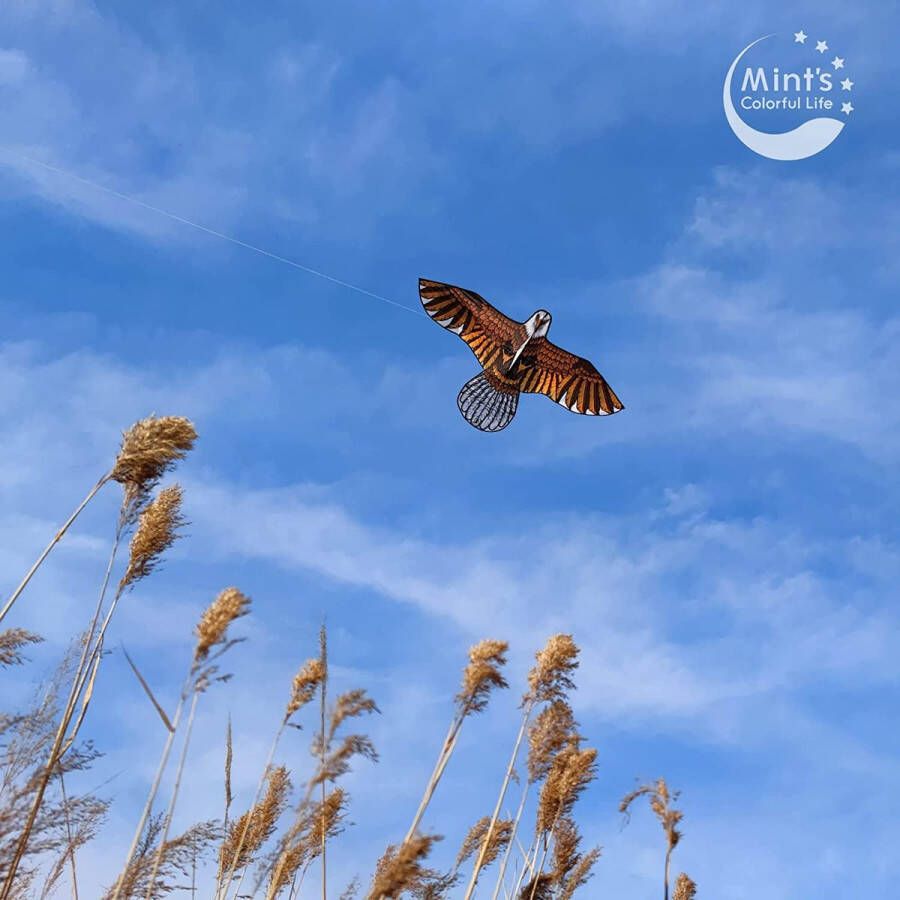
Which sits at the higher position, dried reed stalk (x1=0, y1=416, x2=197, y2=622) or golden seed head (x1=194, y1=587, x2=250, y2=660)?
dried reed stalk (x1=0, y1=416, x2=197, y2=622)

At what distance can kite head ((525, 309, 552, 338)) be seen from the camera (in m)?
9.91

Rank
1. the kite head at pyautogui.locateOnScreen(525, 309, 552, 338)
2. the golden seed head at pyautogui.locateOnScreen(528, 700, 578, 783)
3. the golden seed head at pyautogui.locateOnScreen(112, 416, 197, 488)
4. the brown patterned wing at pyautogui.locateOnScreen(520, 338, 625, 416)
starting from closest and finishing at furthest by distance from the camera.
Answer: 1. the golden seed head at pyautogui.locateOnScreen(112, 416, 197, 488)
2. the golden seed head at pyautogui.locateOnScreen(528, 700, 578, 783)
3. the kite head at pyautogui.locateOnScreen(525, 309, 552, 338)
4. the brown patterned wing at pyautogui.locateOnScreen(520, 338, 625, 416)

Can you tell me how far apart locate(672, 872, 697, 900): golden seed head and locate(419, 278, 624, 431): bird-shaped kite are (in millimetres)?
4677

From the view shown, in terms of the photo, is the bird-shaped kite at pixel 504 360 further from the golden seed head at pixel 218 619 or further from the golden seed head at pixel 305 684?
the golden seed head at pixel 218 619

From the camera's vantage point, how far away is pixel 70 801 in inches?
158

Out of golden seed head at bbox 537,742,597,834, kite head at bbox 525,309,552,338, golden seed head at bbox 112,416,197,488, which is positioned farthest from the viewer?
kite head at bbox 525,309,552,338

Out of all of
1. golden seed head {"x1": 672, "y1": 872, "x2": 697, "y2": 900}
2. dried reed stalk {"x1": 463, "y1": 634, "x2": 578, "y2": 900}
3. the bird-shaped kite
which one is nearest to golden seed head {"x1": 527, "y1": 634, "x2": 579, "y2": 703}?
dried reed stalk {"x1": 463, "y1": 634, "x2": 578, "y2": 900}

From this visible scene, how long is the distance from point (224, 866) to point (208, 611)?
9.29ft

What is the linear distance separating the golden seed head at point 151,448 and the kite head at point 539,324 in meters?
6.36

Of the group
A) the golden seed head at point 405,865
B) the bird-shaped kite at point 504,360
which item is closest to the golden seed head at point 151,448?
the golden seed head at point 405,865

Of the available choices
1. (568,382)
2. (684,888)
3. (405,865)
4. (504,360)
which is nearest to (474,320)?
(504,360)

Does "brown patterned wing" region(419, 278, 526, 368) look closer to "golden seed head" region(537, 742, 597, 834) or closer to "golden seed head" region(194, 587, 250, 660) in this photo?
"golden seed head" region(537, 742, 597, 834)

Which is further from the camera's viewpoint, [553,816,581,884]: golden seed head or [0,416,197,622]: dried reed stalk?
[553,816,581,884]: golden seed head

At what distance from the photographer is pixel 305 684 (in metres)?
4.61
